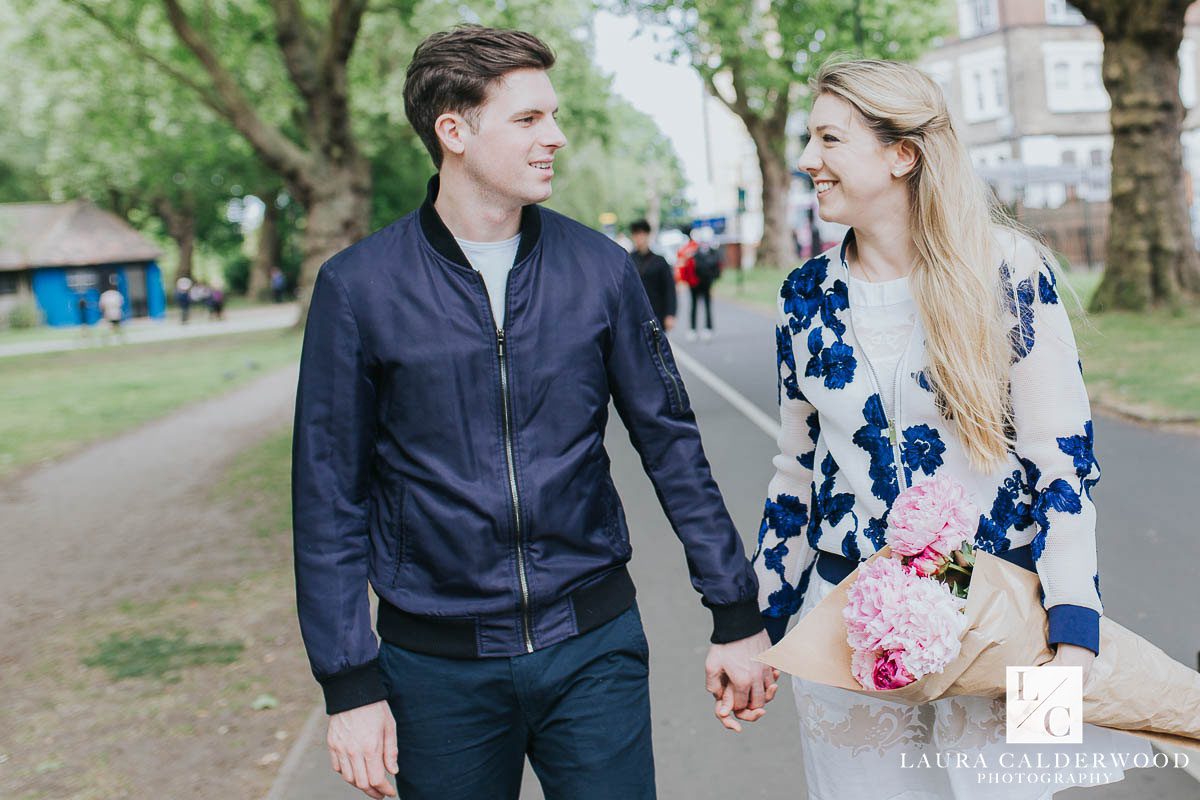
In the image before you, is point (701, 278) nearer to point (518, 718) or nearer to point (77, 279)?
point (518, 718)

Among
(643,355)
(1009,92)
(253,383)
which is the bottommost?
(253,383)

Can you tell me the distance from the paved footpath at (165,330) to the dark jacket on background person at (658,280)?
27.1 meters

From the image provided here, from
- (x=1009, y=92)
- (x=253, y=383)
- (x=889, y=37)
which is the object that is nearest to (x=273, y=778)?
(x=253, y=383)

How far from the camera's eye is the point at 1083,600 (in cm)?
230

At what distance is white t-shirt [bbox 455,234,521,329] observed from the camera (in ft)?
8.13

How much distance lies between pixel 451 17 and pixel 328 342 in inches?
1195

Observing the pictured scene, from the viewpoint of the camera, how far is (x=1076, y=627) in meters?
2.27

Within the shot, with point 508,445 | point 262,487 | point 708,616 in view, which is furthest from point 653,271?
point 508,445

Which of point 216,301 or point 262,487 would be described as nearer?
point 262,487

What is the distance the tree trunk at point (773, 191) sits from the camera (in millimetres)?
45219

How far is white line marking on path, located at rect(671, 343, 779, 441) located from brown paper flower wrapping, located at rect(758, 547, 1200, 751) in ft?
22.1

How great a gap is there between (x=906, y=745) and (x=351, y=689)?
1.08 metres

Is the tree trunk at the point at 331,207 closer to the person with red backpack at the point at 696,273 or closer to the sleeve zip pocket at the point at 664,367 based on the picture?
the person with red backpack at the point at 696,273

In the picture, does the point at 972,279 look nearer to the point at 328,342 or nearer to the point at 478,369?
the point at 478,369
